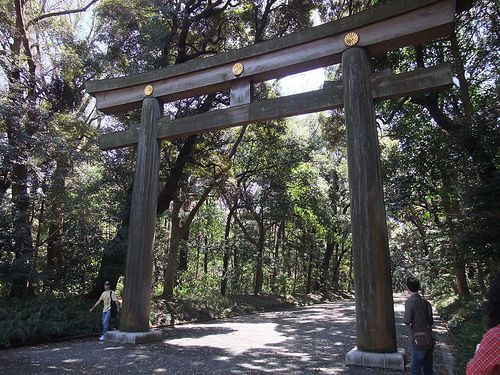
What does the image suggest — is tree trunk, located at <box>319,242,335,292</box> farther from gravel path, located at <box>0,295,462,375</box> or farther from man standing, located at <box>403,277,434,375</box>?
man standing, located at <box>403,277,434,375</box>

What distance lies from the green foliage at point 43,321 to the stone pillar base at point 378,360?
6.95 m

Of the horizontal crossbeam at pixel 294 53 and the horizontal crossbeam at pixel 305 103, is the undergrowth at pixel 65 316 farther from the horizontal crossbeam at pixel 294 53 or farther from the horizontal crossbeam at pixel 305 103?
the horizontal crossbeam at pixel 294 53

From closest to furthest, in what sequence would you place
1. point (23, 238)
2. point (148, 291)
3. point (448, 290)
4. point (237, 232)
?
point (148, 291) < point (23, 238) < point (448, 290) < point (237, 232)

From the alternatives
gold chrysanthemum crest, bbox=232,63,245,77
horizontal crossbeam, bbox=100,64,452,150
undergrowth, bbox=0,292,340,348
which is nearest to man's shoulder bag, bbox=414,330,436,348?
horizontal crossbeam, bbox=100,64,452,150

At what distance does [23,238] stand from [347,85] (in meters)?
10.4

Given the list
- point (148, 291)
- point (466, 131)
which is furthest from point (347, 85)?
point (148, 291)

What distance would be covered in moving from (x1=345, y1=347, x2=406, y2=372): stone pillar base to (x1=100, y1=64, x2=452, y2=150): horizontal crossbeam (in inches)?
157

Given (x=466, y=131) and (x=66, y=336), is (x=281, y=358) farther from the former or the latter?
(x=466, y=131)

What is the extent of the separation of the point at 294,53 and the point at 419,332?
16.4 ft

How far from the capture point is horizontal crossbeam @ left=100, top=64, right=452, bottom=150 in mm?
5305

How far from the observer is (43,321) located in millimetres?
8031

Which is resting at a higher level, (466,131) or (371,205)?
(466,131)

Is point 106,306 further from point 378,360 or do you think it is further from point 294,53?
point 294,53

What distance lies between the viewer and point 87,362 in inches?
222
